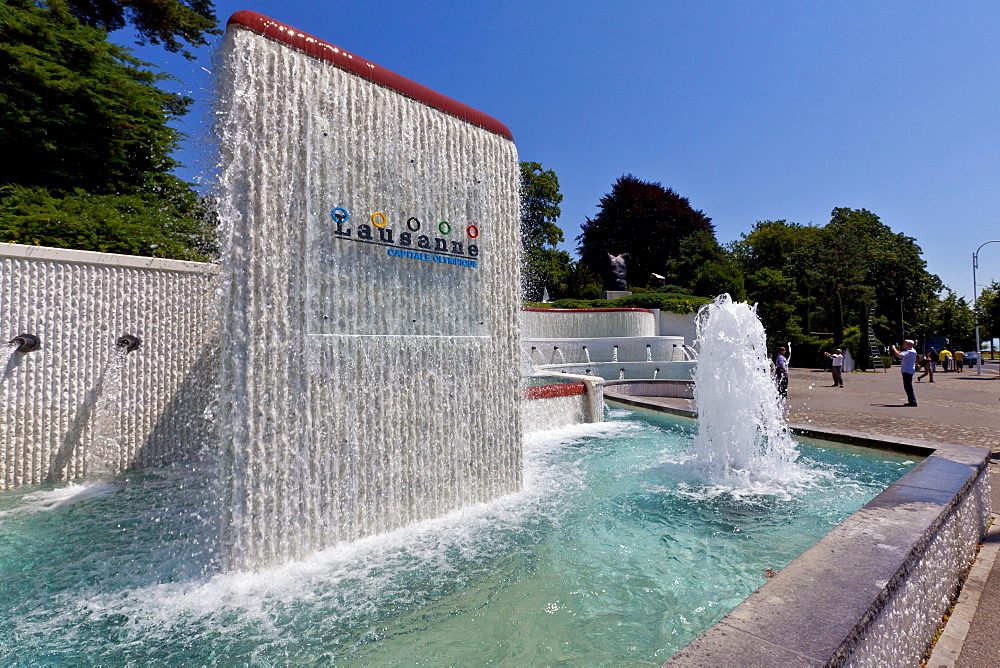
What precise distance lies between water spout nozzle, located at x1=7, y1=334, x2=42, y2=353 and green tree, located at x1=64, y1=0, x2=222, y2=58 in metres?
12.6

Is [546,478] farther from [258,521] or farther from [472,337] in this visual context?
[258,521]

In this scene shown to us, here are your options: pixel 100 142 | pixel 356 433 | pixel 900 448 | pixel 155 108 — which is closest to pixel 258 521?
pixel 356 433

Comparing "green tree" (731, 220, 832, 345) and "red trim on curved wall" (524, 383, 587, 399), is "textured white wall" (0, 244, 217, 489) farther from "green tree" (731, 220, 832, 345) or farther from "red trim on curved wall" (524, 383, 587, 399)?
"green tree" (731, 220, 832, 345)

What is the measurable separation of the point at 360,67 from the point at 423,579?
13.5 feet

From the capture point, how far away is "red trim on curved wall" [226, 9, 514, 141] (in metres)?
3.56

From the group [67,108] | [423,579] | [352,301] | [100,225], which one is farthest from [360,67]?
[67,108]

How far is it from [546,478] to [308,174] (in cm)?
432

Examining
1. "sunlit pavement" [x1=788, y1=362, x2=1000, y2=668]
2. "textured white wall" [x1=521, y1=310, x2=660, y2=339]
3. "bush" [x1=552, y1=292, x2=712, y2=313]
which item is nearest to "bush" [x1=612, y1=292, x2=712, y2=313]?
"bush" [x1=552, y1=292, x2=712, y2=313]

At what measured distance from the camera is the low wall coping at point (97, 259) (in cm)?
561

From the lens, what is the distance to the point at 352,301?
4059 mm

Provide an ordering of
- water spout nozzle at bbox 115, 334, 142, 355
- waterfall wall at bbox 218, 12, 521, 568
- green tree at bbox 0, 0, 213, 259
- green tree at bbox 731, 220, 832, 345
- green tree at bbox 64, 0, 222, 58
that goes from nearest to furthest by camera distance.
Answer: waterfall wall at bbox 218, 12, 521, 568 → water spout nozzle at bbox 115, 334, 142, 355 → green tree at bbox 0, 0, 213, 259 → green tree at bbox 64, 0, 222, 58 → green tree at bbox 731, 220, 832, 345

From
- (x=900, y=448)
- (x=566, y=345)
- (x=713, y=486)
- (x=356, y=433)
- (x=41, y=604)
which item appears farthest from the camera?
(x=566, y=345)

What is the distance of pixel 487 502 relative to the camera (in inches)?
200

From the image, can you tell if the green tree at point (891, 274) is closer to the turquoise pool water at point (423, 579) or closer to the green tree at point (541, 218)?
the green tree at point (541, 218)
